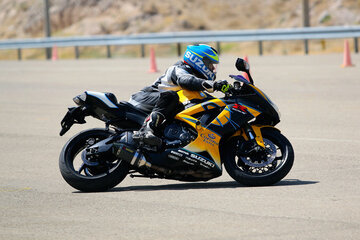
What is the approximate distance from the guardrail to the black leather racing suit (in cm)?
1986

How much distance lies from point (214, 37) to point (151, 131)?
22.8 m

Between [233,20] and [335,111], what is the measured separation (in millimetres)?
25095

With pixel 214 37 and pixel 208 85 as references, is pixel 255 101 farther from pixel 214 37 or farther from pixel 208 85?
pixel 214 37

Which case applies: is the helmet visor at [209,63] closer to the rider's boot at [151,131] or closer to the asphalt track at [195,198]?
the rider's boot at [151,131]

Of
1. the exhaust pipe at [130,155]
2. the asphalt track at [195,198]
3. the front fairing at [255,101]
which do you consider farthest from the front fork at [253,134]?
the exhaust pipe at [130,155]

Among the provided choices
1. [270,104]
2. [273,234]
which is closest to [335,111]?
[270,104]

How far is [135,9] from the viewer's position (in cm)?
4059

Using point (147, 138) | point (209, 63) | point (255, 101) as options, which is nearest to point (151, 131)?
point (147, 138)

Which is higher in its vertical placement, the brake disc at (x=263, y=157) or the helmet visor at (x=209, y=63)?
the helmet visor at (x=209, y=63)

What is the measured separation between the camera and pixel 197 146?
26.3 ft

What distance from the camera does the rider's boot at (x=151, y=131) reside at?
7.96m

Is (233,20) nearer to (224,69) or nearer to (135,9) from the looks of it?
(135,9)

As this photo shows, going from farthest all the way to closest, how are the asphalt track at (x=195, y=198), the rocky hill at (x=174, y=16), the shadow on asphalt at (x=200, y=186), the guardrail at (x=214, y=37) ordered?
the rocky hill at (x=174, y=16) → the guardrail at (x=214, y=37) → the shadow on asphalt at (x=200, y=186) → the asphalt track at (x=195, y=198)

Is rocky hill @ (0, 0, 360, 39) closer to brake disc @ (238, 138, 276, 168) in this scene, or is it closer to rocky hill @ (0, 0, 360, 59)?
rocky hill @ (0, 0, 360, 59)
